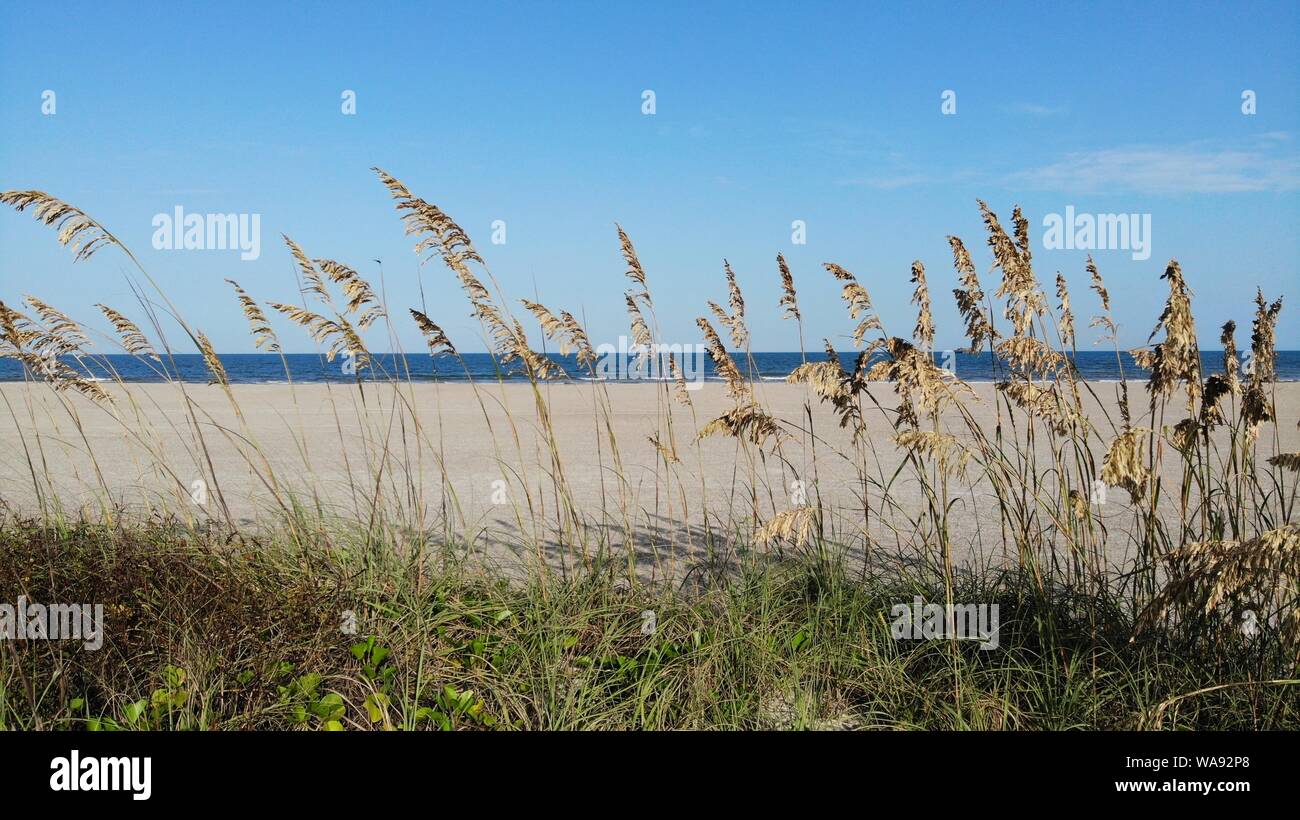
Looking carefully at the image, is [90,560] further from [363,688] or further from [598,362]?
[598,362]

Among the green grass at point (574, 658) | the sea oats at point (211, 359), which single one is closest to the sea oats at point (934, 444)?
the green grass at point (574, 658)

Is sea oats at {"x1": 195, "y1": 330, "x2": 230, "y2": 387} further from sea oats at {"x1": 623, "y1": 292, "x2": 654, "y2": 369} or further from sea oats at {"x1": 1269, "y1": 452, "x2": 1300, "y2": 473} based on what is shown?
sea oats at {"x1": 1269, "y1": 452, "x2": 1300, "y2": 473}

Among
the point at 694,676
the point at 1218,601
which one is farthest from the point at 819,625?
the point at 1218,601

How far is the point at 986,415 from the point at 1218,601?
15714mm

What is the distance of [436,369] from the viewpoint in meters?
5.00

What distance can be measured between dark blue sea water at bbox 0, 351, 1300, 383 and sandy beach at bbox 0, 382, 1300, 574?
0.90 ft

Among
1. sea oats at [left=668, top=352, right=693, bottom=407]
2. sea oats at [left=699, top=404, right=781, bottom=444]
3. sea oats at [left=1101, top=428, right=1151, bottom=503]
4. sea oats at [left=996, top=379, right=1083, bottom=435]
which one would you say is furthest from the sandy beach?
sea oats at [left=1101, top=428, right=1151, bottom=503]

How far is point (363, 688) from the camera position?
337 cm

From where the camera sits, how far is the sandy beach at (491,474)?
486 cm

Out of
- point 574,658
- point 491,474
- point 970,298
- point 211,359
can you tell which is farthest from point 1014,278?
point 491,474

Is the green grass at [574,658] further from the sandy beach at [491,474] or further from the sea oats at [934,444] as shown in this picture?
the sea oats at [934,444]

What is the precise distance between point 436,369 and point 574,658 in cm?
206

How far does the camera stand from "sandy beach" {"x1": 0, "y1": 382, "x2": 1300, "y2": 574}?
15.9ft
